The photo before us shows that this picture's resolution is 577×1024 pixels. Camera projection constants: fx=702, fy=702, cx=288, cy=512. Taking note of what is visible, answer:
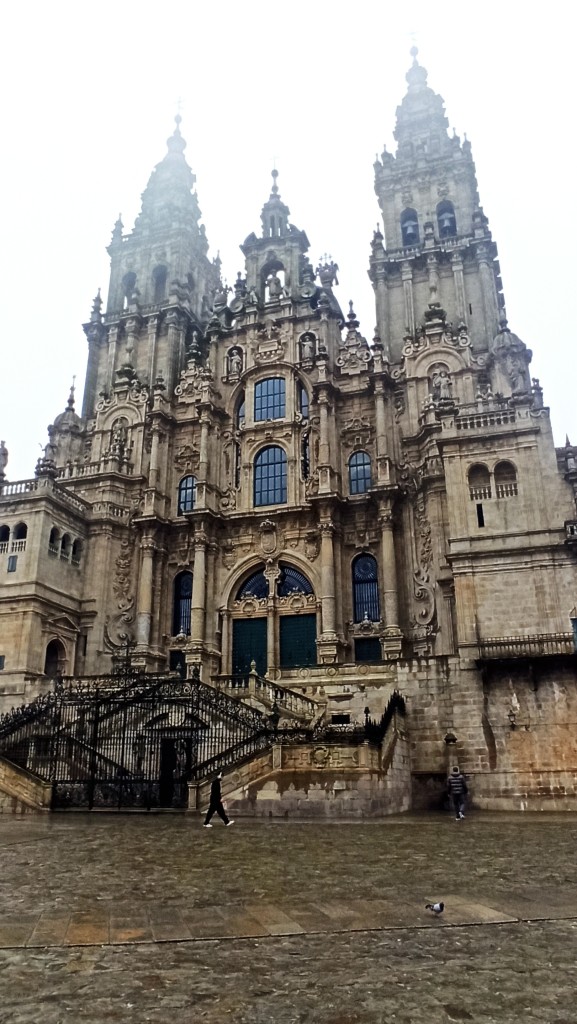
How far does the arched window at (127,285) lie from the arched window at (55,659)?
22937 mm

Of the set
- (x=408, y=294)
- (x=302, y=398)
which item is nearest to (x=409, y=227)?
(x=408, y=294)

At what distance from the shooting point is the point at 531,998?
446 cm

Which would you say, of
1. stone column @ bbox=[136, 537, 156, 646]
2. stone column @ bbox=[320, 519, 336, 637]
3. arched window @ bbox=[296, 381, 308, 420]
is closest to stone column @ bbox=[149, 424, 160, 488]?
stone column @ bbox=[136, 537, 156, 646]

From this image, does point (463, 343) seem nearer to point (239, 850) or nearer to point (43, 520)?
point (43, 520)

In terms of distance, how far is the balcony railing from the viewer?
23.4 meters

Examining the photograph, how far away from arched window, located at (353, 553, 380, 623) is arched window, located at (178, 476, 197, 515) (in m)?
9.46

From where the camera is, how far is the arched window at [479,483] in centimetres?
2636

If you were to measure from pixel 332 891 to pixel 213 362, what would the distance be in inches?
1340

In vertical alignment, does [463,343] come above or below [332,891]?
above

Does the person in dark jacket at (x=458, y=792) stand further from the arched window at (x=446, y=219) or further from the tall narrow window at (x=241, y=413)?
the arched window at (x=446, y=219)

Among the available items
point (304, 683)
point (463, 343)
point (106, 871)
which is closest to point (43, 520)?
point (304, 683)

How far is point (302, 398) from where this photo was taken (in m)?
36.8

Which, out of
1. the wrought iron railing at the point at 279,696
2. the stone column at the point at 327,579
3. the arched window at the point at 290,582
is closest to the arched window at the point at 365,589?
the stone column at the point at 327,579

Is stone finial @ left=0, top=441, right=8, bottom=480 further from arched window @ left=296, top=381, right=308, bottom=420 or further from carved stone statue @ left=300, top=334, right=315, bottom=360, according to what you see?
carved stone statue @ left=300, top=334, right=315, bottom=360
